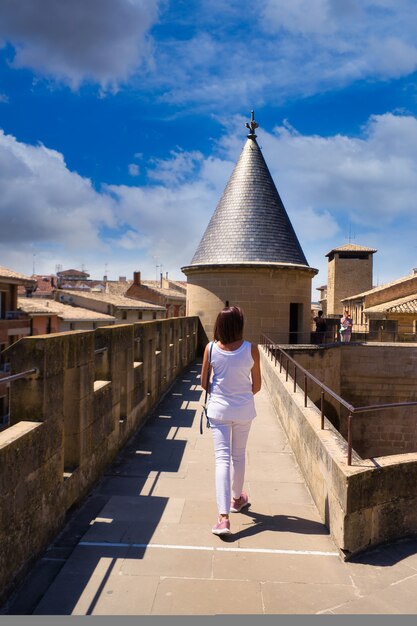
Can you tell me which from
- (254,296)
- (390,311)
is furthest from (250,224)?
(390,311)

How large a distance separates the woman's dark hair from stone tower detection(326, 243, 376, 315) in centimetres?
4852

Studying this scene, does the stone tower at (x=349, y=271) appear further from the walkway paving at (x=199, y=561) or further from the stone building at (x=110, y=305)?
the walkway paving at (x=199, y=561)

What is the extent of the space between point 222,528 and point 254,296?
14.3 meters

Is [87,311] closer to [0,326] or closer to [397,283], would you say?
[0,326]

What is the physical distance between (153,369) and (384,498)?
559 cm

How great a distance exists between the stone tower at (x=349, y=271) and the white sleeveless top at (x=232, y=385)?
48.5m

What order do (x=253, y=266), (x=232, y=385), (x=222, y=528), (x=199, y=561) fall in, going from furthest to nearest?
(x=253, y=266) < (x=232, y=385) < (x=222, y=528) < (x=199, y=561)

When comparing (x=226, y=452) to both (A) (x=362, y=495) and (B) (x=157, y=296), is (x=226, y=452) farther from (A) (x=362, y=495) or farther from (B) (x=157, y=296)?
(B) (x=157, y=296)

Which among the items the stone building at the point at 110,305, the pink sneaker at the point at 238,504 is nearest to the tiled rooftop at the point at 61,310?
the stone building at the point at 110,305

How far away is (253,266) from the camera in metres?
17.8

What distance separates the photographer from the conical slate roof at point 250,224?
18.3 m

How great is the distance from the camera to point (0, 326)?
26.2m

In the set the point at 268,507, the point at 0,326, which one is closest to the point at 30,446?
the point at 268,507

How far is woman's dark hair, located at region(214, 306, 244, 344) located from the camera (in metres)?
3.98
